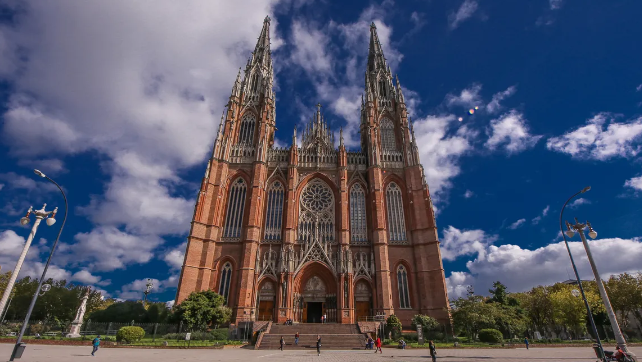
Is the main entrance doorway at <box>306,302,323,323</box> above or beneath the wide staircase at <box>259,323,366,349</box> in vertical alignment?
above

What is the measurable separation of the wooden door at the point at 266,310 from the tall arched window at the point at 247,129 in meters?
20.1

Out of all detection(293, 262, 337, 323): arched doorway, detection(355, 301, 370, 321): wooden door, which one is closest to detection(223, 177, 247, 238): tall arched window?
detection(293, 262, 337, 323): arched doorway

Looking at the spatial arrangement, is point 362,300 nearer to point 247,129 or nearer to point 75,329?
point 75,329

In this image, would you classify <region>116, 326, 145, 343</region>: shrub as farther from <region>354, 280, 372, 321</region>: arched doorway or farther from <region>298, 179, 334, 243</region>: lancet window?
<region>354, 280, 372, 321</region>: arched doorway

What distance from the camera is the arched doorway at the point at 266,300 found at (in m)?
32.2

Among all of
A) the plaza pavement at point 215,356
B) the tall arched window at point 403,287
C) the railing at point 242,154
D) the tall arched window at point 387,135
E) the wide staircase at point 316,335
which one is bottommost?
the plaza pavement at point 215,356

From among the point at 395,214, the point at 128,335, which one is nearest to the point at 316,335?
the point at 128,335

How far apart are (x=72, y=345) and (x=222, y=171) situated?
21.1 m

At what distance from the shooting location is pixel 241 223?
1419 inches

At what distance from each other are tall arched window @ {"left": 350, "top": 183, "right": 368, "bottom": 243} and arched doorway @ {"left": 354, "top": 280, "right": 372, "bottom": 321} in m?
5.00

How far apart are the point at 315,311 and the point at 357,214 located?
11789mm

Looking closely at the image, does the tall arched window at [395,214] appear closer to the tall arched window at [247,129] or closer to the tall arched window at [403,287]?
the tall arched window at [403,287]

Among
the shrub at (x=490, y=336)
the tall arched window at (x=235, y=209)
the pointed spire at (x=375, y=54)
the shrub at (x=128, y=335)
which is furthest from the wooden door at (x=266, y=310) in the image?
the pointed spire at (x=375, y=54)

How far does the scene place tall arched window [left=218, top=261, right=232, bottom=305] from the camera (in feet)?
107
